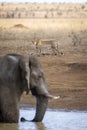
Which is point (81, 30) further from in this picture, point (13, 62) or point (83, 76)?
point (13, 62)

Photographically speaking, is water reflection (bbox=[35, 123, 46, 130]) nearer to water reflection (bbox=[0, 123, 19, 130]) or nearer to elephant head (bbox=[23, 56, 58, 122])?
elephant head (bbox=[23, 56, 58, 122])

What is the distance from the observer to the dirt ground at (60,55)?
53.4 ft

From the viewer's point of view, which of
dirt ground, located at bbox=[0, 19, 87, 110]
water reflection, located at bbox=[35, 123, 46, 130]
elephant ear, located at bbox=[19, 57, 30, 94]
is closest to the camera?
elephant ear, located at bbox=[19, 57, 30, 94]

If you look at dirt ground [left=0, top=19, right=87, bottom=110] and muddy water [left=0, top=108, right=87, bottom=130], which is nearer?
muddy water [left=0, top=108, right=87, bottom=130]

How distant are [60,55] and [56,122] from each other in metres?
10.9

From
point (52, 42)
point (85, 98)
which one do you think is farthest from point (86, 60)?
point (85, 98)

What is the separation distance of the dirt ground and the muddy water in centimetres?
69

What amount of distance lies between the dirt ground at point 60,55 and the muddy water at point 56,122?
0.69 m

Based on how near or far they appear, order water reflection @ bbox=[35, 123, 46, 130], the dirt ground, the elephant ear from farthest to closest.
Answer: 1. the dirt ground
2. water reflection @ bbox=[35, 123, 46, 130]
3. the elephant ear

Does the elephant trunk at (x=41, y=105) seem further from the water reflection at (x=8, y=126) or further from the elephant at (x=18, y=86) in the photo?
the water reflection at (x=8, y=126)

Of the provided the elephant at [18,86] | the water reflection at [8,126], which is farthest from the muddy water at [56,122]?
the elephant at [18,86]

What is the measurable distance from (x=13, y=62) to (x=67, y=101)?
3.24 metres

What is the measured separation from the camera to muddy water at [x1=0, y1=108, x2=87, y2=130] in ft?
41.6

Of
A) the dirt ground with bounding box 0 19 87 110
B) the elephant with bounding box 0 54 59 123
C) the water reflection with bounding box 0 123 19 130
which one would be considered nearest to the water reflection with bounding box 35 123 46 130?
the elephant with bounding box 0 54 59 123
